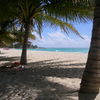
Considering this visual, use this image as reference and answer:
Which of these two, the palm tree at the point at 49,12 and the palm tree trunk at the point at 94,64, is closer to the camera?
the palm tree trunk at the point at 94,64

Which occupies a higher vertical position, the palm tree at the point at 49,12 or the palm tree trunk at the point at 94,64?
the palm tree at the point at 49,12

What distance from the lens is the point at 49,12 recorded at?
33.2 feet

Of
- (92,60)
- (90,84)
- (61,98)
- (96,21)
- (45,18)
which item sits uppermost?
(45,18)

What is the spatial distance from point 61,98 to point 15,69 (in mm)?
4031

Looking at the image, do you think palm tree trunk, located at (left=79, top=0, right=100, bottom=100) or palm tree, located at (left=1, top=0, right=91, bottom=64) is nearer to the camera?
palm tree trunk, located at (left=79, top=0, right=100, bottom=100)

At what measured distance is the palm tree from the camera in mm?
Answer: 8875

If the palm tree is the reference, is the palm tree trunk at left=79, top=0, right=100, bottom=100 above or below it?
below

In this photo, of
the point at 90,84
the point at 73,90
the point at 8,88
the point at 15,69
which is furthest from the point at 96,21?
the point at 15,69

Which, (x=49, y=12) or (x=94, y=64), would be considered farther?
(x=49, y=12)

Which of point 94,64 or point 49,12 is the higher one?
point 49,12

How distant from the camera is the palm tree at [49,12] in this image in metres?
8.88

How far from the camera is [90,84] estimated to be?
15.4 feet

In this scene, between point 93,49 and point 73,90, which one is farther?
point 73,90

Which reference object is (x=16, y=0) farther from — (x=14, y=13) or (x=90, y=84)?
(x=90, y=84)
